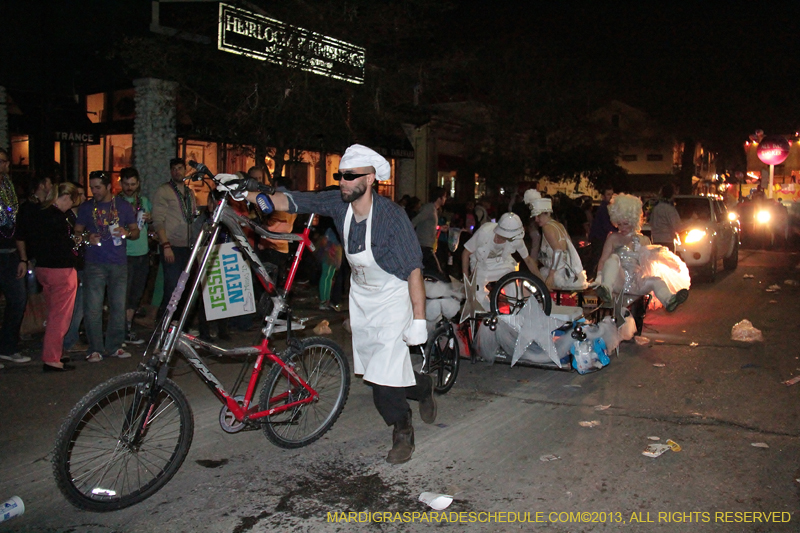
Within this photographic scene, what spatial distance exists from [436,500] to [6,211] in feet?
18.0

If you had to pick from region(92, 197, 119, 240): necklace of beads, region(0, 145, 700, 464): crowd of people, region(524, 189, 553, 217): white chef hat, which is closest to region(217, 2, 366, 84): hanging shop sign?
region(0, 145, 700, 464): crowd of people

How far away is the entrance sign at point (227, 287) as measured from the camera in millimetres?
8172

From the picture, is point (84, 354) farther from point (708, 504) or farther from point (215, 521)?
point (708, 504)

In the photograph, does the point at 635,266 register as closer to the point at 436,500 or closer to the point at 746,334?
the point at 746,334

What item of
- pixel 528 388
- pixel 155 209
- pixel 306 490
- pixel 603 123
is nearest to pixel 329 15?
pixel 155 209

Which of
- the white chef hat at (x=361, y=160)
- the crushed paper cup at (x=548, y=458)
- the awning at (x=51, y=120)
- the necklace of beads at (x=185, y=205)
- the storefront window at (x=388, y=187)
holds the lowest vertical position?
the crushed paper cup at (x=548, y=458)

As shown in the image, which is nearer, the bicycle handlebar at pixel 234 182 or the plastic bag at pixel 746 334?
the bicycle handlebar at pixel 234 182

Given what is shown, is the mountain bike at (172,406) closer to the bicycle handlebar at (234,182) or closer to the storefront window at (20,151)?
the bicycle handlebar at (234,182)

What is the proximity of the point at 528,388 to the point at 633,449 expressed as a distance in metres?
→ 1.78

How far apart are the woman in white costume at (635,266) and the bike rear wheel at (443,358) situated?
2451mm

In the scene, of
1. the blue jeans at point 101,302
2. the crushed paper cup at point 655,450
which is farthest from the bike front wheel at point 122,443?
the blue jeans at point 101,302

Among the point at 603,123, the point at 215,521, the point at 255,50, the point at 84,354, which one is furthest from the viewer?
the point at 603,123

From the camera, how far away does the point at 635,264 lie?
8602 mm

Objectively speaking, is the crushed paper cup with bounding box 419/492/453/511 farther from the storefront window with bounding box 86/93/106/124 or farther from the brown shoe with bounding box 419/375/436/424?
the storefront window with bounding box 86/93/106/124
